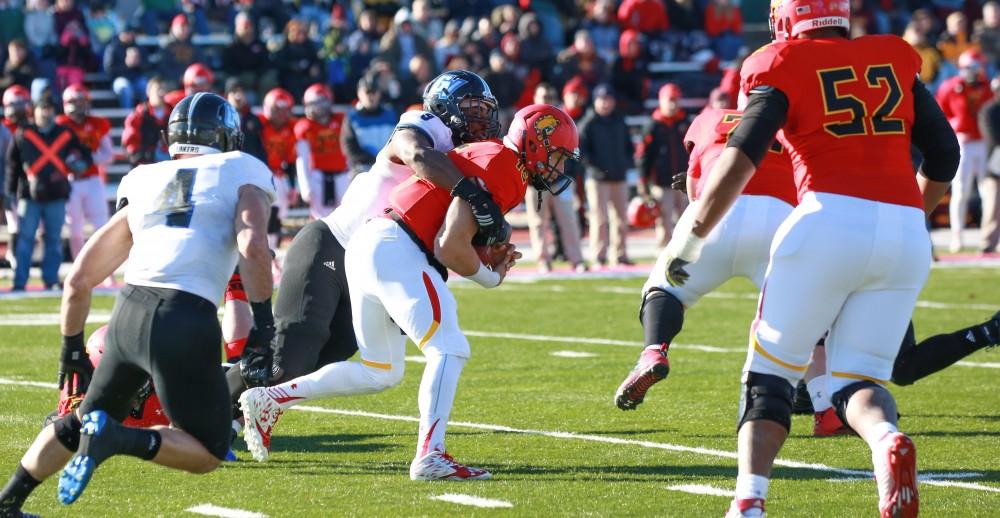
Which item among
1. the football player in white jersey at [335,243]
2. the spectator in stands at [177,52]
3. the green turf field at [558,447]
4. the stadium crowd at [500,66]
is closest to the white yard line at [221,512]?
the green turf field at [558,447]

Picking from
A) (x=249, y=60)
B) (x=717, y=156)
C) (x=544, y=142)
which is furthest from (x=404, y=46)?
(x=544, y=142)

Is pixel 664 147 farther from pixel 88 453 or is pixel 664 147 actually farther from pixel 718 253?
pixel 88 453

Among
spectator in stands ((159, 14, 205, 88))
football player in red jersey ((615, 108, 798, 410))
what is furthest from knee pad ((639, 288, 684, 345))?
→ spectator in stands ((159, 14, 205, 88))

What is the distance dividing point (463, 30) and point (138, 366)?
1654cm

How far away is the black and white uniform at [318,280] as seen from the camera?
6.38 m

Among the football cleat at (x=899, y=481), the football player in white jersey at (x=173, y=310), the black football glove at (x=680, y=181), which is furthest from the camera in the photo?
the black football glove at (x=680, y=181)

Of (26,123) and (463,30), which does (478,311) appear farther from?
(463,30)

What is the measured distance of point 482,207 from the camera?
18.6 feet

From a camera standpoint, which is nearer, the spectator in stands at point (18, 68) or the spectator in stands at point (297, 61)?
the spectator in stands at point (18, 68)

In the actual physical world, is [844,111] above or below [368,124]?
above

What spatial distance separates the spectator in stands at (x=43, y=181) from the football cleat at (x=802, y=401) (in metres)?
8.71

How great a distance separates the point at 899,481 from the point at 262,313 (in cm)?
216

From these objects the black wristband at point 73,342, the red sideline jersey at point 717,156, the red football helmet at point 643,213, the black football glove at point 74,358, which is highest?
the red sideline jersey at point 717,156

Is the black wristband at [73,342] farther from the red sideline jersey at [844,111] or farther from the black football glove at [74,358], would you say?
the red sideline jersey at [844,111]
